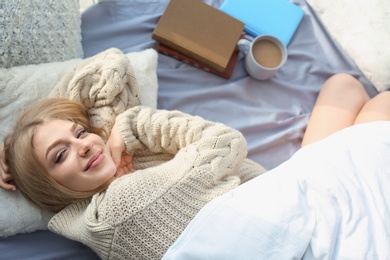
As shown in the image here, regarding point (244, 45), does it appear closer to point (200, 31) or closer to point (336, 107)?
point (200, 31)

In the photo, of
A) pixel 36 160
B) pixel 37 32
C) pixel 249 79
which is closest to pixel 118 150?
pixel 36 160

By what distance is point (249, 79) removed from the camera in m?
1.21

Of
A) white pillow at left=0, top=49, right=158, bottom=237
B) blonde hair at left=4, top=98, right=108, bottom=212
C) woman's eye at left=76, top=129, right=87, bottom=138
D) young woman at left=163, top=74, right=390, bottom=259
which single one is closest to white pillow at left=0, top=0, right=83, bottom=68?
white pillow at left=0, top=49, right=158, bottom=237

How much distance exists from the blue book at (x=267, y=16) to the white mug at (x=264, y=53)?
0.06m

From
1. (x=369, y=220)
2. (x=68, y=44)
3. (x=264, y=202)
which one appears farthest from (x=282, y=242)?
(x=68, y=44)

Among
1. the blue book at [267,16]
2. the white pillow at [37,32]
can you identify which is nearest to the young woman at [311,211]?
the blue book at [267,16]

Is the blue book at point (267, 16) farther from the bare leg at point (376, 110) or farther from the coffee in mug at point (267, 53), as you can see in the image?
the bare leg at point (376, 110)

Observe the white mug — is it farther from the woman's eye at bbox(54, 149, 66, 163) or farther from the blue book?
the woman's eye at bbox(54, 149, 66, 163)

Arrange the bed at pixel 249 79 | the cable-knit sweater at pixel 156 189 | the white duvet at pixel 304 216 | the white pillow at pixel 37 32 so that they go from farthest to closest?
the bed at pixel 249 79, the white pillow at pixel 37 32, the cable-knit sweater at pixel 156 189, the white duvet at pixel 304 216

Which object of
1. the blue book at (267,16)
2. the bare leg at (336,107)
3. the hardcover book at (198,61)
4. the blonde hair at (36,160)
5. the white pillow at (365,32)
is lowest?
the blonde hair at (36,160)

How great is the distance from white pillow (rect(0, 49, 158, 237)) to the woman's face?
0.13 m

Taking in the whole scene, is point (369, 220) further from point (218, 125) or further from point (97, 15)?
point (97, 15)

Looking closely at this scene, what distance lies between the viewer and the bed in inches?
45.4

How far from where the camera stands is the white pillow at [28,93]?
91 centimetres
